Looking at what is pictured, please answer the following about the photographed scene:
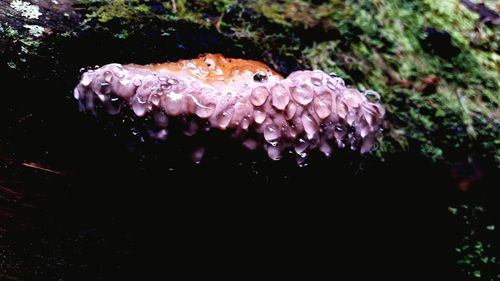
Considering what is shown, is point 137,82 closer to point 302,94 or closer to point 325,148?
point 302,94

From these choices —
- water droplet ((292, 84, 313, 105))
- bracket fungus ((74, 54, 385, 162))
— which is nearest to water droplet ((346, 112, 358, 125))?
bracket fungus ((74, 54, 385, 162))

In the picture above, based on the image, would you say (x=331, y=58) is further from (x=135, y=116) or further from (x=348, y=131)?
(x=135, y=116)

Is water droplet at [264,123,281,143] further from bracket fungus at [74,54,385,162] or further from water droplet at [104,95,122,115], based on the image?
water droplet at [104,95,122,115]

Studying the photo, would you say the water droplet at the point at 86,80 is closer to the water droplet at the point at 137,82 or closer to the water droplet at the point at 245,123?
the water droplet at the point at 137,82

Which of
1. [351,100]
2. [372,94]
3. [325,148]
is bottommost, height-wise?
[372,94]

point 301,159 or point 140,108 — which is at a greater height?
point 140,108

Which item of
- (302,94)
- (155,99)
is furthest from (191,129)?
(302,94)

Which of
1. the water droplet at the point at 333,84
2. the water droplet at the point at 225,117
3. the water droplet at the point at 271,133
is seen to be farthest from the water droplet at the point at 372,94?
the water droplet at the point at 225,117
